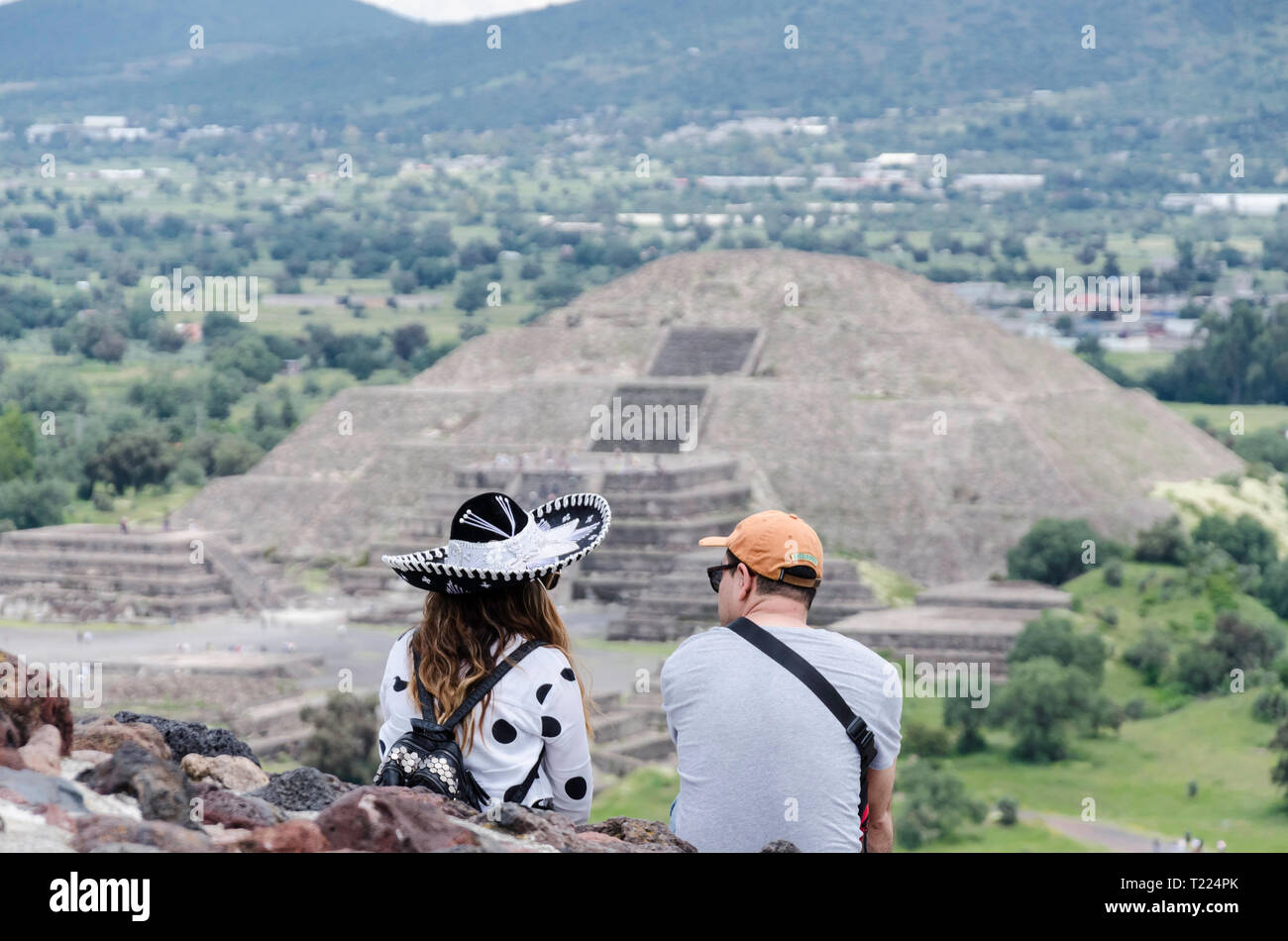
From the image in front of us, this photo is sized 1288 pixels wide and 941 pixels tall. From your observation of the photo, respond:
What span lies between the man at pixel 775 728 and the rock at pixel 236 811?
1406 mm

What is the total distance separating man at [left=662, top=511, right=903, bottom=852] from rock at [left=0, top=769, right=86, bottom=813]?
198 centimetres

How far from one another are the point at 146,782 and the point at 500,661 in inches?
50.1

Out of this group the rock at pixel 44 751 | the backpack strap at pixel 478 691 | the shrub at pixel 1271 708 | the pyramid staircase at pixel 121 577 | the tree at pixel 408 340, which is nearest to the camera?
the rock at pixel 44 751

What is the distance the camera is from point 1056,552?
51188 millimetres

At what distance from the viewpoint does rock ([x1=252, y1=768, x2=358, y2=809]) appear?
754 centimetres

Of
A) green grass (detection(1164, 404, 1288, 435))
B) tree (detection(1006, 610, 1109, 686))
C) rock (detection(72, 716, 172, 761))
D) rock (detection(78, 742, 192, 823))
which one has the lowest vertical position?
tree (detection(1006, 610, 1109, 686))

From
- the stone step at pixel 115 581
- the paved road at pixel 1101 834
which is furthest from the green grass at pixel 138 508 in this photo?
the paved road at pixel 1101 834

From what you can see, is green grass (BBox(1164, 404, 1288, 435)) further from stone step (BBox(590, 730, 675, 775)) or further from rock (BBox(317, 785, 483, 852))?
rock (BBox(317, 785, 483, 852))

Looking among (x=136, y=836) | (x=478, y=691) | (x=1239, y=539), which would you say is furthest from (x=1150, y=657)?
(x=136, y=836)

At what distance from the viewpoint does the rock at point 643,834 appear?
732 centimetres

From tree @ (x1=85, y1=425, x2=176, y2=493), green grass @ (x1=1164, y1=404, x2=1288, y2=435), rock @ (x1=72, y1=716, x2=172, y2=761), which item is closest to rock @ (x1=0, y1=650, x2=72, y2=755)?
rock @ (x1=72, y1=716, x2=172, y2=761)

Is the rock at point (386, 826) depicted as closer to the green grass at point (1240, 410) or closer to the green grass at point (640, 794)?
the green grass at point (640, 794)

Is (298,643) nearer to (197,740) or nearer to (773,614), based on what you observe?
(197,740)

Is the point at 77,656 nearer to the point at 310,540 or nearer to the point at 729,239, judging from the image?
the point at 310,540
